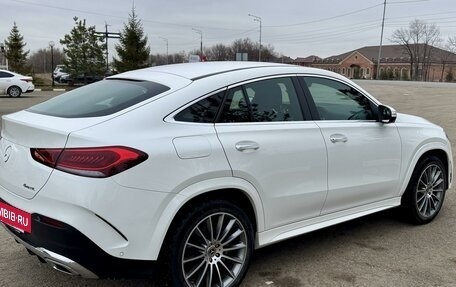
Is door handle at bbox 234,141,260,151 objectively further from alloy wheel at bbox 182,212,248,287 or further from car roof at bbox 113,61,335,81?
car roof at bbox 113,61,335,81

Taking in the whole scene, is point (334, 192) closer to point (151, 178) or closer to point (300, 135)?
point (300, 135)

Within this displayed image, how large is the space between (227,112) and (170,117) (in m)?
0.49

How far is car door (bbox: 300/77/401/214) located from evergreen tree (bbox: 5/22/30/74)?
40.3 metres

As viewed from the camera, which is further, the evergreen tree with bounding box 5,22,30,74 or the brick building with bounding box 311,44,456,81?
the brick building with bounding box 311,44,456,81

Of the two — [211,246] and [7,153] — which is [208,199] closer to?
[211,246]

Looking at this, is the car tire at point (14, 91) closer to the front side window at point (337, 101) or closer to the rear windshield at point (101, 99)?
the rear windshield at point (101, 99)

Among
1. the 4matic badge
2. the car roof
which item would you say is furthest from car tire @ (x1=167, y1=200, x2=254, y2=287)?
the 4matic badge

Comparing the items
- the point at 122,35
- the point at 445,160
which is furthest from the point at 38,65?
the point at 445,160

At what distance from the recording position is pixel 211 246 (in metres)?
3.29

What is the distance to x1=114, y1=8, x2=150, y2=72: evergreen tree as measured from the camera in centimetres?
3962

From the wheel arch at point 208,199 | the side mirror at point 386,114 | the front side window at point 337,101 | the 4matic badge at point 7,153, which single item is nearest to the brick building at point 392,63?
the side mirror at point 386,114

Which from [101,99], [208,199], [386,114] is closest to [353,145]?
[386,114]

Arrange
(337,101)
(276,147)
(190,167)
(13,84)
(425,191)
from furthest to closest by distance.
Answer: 1. (13,84)
2. (425,191)
3. (337,101)
4. (276,147)
5. (190,167)

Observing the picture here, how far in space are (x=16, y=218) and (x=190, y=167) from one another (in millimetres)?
1180
